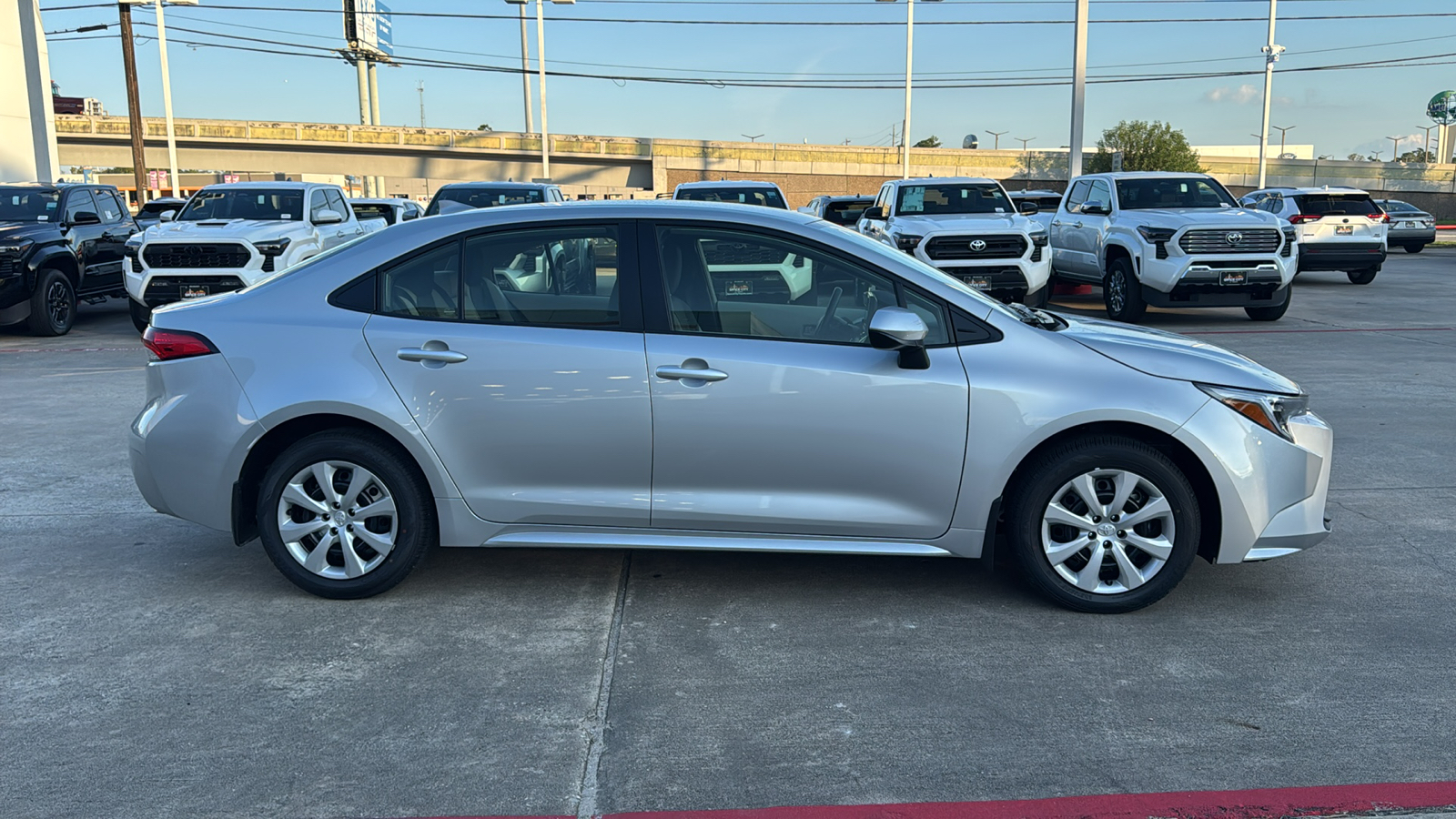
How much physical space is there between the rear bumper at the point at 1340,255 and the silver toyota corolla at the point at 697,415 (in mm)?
18733

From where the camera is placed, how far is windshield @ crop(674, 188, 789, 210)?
61.0ft

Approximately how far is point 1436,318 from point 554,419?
1553cm

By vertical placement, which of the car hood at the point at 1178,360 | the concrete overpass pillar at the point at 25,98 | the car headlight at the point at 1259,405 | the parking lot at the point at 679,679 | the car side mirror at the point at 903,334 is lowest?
the parking lot at the point at 679,679

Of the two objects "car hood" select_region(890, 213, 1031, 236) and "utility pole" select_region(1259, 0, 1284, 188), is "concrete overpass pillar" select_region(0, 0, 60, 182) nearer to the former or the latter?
"car hood" select_region(890, 213, 1031, 236)

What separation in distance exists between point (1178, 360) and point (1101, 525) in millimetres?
746

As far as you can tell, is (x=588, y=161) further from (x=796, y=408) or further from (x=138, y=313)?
(x=796, y=408)

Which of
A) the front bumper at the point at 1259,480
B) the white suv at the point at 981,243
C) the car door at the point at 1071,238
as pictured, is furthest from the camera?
the car door at the point at 1071,238

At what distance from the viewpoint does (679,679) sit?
13.3 feet

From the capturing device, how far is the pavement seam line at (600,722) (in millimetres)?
3248

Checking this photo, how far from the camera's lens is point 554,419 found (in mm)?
4609

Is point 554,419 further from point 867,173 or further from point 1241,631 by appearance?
point 867,173

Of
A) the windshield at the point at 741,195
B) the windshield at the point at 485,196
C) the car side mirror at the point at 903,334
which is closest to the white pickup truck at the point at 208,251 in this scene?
the windshield at the point at 485,196

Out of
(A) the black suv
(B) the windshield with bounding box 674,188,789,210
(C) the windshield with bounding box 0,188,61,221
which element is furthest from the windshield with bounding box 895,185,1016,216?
(C) the windshield with bounding box 0,188,61,221

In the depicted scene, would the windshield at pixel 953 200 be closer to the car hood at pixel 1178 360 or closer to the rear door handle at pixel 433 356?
the car hood at pixel 1178 360
